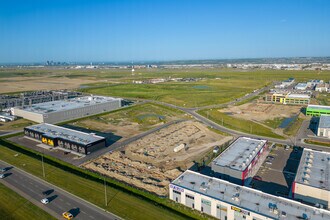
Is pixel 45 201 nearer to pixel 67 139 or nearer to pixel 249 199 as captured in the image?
pixel 67 139

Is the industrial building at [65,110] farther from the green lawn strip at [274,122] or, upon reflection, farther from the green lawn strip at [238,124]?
the green lawn strip at [274,122]

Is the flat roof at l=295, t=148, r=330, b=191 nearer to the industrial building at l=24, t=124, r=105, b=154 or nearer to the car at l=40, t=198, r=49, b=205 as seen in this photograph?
the car at l=40, t=198, r=49, b=205

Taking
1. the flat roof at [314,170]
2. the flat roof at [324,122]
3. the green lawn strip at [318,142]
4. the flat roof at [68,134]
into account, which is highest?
the flat roof at [68,134]

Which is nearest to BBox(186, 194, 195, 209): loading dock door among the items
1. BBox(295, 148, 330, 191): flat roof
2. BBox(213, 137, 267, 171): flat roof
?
BBox(213, 137, 267, 171): flat roof

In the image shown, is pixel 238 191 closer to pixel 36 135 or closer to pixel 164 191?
pixel 164 191

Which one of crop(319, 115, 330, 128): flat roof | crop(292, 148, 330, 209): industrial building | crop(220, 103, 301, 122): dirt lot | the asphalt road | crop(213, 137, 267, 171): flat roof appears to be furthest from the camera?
crop(220, 103, 301, 122): dirt lot

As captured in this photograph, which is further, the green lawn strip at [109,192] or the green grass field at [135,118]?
the green grass field at [135,118]

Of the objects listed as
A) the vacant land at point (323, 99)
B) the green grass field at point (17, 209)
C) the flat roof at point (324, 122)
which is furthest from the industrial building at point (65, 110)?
the vacant land at point (323, 99)
